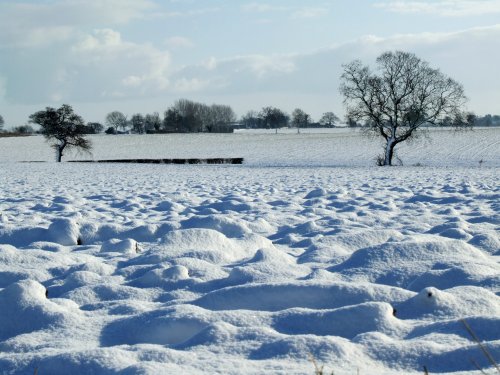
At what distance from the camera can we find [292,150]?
4800cm

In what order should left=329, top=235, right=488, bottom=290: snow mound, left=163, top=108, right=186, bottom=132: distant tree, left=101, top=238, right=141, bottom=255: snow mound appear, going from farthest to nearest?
left=163, top=108, right=186, bottom=132: distant tree, left=101, top=238, right=141, bottom=255: snow mound, left=329, top=235, right=488, bottom=290: snow mound

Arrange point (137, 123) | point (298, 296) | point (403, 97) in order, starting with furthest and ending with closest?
point (137, 123)
point (403, 97)
point (298, 296)

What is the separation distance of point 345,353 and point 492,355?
0.53 m

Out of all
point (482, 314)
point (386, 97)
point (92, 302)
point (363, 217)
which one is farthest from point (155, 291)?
point (386, 97)

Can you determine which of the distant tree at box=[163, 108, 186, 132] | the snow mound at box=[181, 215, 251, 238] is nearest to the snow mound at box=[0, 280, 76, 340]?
the snow mound at box=[181, 215, 251, 238]

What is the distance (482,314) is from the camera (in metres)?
2.61

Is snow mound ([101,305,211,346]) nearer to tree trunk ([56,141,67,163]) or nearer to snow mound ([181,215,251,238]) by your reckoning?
snow mound ([181,215,251,238])

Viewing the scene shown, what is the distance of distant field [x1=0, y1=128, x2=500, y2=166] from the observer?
35250 mm

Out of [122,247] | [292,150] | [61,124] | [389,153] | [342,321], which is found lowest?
[292,150]

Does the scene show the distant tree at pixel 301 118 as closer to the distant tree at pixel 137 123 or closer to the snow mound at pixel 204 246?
the distant tree at pixel 137 123

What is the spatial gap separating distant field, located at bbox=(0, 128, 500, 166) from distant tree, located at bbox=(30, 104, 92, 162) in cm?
228

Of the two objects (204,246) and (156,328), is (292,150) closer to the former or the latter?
(204,246)

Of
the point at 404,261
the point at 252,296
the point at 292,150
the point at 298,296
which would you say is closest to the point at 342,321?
the point at 298,296

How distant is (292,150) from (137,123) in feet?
218
